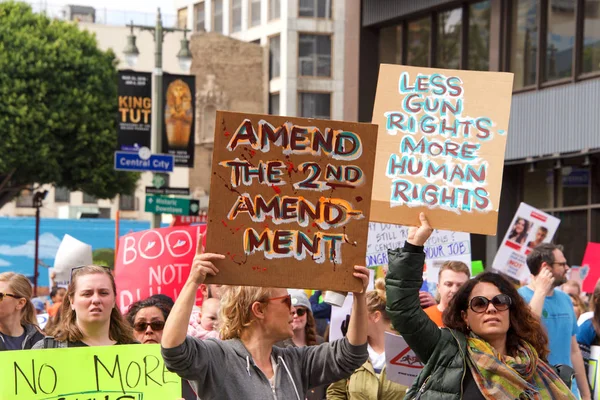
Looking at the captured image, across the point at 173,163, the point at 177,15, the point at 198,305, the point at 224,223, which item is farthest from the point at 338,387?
the point at 177,15

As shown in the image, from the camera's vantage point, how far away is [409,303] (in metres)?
5.10

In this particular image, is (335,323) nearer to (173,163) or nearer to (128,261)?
(128,261)

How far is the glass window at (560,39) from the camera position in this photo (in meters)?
20.8

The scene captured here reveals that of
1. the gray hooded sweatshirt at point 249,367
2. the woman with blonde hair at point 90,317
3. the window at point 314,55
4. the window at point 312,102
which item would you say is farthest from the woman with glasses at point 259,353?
the window at point 314,55

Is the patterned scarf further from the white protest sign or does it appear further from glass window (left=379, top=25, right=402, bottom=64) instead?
glass window (left=379, top=25, right=402, bottom=64)

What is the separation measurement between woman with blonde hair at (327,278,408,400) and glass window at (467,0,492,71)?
52.3 feet

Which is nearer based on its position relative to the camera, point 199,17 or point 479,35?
point 479,35

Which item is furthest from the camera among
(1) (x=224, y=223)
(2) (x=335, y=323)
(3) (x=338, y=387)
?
(2) (x=335, y=323)

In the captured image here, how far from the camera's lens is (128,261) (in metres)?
9.36

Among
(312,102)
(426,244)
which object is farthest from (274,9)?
(426,244)

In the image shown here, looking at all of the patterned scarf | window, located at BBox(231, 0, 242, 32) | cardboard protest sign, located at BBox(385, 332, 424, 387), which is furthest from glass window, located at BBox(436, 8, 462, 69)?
window, located at BBox(231, 0, 242, 32)

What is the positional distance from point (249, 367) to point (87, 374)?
129cm

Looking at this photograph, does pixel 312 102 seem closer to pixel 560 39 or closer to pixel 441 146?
pixel 560 39

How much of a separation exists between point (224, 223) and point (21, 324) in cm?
344
